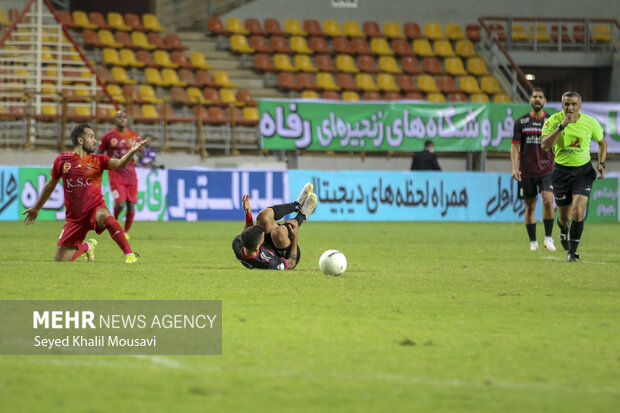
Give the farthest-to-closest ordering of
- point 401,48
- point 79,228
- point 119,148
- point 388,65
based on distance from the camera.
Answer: point 401,48, point 388,65, point 119,148, point 79,228

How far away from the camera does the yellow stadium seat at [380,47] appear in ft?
105

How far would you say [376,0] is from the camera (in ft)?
112

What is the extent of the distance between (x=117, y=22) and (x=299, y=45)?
5836 mm

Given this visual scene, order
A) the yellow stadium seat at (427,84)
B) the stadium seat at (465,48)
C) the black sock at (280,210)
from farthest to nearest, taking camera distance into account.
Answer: the stadium seat at (465,48) → the yellow stadium seat at (427,84) → the black sock at (280,210)

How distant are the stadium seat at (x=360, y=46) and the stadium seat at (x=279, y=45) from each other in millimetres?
2272

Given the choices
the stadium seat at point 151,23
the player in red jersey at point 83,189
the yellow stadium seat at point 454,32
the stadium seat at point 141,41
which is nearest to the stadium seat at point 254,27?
the stadium seat at point 151,23

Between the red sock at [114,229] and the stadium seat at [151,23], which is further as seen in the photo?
the stadium seat at [151,23]

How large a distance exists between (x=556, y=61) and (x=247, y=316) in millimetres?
28446

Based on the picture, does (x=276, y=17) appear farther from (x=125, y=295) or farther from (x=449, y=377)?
(x=449, y=377)

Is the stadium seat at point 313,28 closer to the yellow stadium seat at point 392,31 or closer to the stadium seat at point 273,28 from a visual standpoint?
the stadium seat at point 273,28

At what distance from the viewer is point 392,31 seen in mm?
32906

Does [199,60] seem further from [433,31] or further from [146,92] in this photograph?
[433,31]

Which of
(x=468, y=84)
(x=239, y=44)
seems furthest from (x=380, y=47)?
(x=239, y=44)

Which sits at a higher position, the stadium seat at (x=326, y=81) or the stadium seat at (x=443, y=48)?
the stadium seat at (x=443, y=48)
